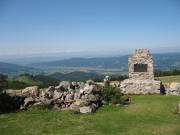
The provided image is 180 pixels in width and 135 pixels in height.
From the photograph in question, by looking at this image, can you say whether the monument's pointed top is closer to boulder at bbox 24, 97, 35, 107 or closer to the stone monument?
the stone monument

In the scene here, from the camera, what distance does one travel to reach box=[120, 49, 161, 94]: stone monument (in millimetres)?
21703

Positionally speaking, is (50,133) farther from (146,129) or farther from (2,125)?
(146,129)

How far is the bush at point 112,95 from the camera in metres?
17.2

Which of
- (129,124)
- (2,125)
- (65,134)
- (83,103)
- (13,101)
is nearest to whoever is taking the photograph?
(65,134)

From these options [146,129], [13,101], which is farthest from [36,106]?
[146,129]

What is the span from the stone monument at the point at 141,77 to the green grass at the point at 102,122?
17.2ft

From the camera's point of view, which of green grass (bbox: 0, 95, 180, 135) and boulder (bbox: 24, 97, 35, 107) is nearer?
green grass (bbox: 0, 95, 180, 135)

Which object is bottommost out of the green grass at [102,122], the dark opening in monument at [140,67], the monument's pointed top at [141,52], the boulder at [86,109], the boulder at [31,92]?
the green grass at [102,122]

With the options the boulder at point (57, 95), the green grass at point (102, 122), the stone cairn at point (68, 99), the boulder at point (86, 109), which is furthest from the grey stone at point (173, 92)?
the boulder at point (57, 95)

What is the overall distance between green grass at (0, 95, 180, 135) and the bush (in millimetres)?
963

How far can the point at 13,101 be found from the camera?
17.2 m

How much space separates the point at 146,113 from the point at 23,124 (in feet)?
32.4

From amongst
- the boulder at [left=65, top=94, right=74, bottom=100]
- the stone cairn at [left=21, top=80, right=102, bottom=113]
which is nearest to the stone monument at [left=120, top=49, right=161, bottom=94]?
the stone cairn at [left=21, top=80, right=102, bottom=113]

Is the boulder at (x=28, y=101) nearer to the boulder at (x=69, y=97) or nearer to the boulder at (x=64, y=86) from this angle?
the boulder at (x=69, y=97)
